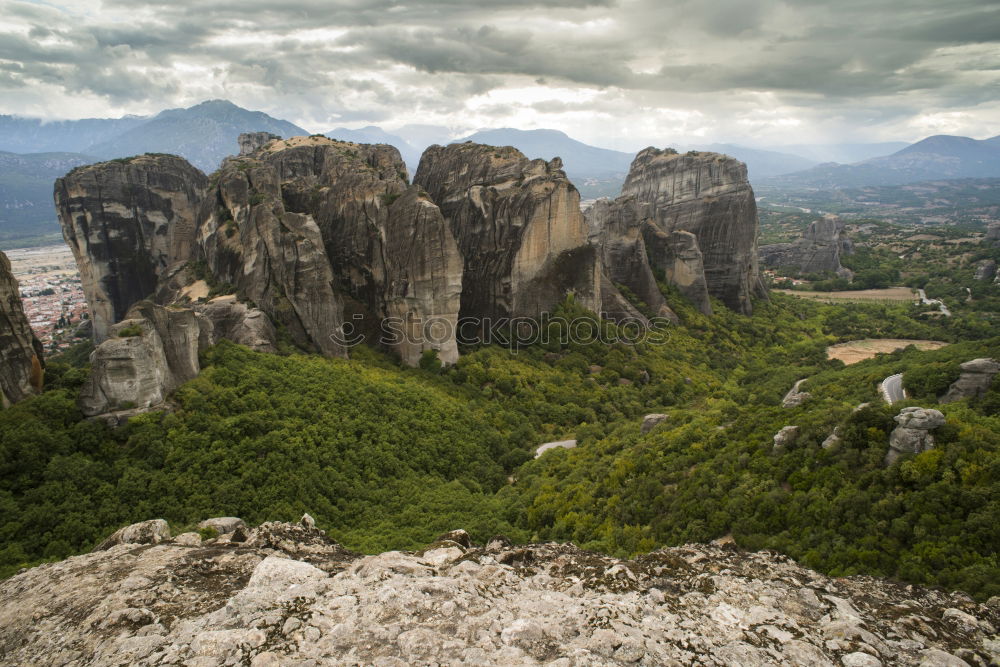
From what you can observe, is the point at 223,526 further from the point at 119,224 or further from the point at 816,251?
the point at 816,251

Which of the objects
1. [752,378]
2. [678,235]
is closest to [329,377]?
[752,378]

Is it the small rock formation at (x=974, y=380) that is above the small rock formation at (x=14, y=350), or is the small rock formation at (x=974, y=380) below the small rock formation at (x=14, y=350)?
below

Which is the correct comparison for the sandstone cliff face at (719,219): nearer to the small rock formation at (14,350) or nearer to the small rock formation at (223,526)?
the small rock formation at (14,350)

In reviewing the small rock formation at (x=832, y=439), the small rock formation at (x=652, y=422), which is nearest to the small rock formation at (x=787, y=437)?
the small rock formation at (x=832, y=439)

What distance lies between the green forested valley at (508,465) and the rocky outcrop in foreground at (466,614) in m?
1.56

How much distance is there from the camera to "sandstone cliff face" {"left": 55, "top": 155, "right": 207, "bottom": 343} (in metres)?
51.2

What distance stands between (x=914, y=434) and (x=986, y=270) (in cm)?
8750

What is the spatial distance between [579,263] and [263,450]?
2869 centimetres

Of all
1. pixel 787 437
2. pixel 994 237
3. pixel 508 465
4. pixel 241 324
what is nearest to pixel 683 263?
pixel 508 465

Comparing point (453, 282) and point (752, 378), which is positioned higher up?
point (453, 282)

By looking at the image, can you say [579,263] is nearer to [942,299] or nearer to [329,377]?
[329,377]

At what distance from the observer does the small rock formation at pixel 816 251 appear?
95250 millimetres

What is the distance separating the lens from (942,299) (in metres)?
72.1

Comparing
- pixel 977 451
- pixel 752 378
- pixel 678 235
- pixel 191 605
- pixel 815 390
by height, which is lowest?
pixel 752 378
